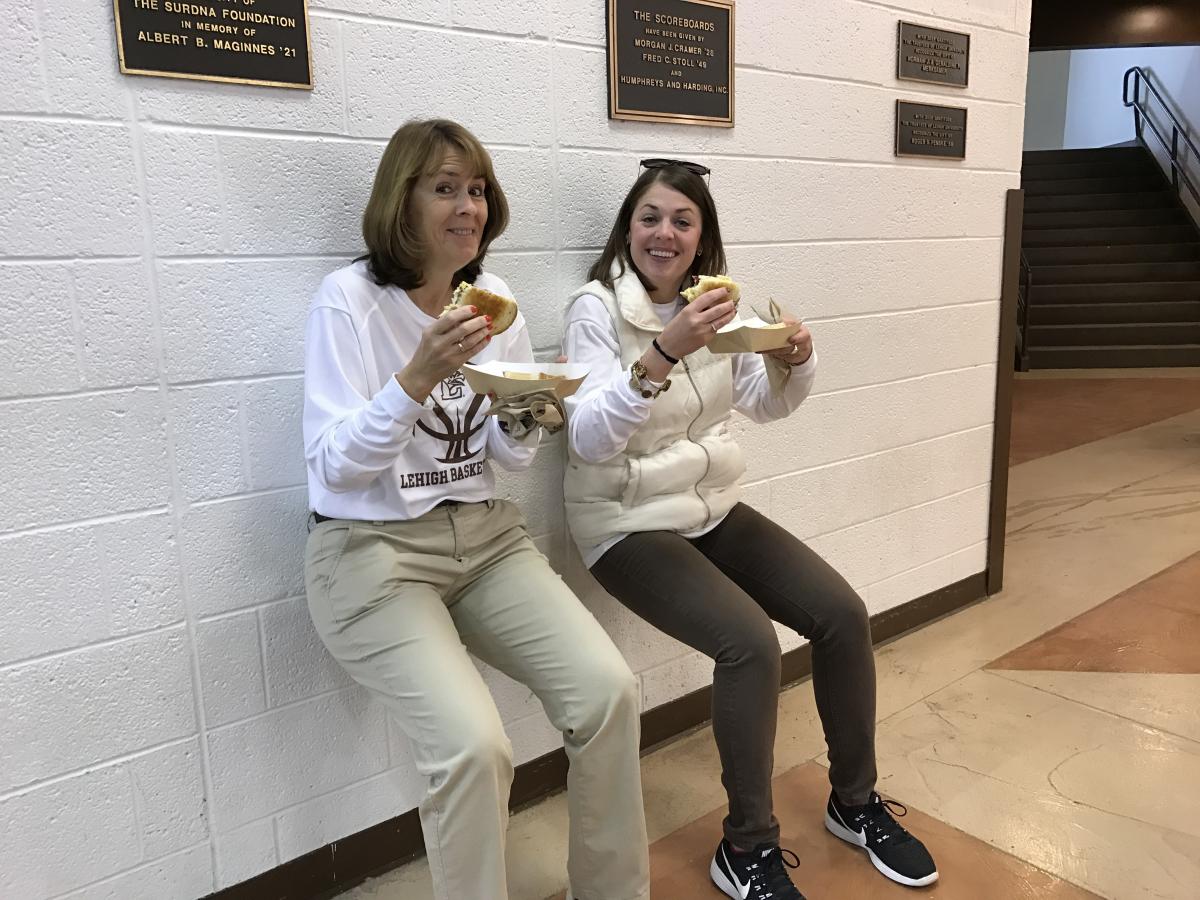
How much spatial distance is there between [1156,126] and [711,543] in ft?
38.0

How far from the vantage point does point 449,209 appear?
169cm

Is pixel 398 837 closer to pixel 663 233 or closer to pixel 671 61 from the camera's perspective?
pixel 663 233

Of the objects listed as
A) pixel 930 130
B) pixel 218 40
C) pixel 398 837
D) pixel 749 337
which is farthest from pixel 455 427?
pixel 930 130

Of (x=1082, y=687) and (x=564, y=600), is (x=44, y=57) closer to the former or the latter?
(x=564, y=600)

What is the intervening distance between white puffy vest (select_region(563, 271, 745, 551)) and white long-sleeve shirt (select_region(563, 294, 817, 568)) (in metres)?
0.03

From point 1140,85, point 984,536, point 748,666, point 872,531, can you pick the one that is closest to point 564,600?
point 748,666

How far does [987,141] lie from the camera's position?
10.1ft

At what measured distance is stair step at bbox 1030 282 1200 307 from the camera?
925 centimetres

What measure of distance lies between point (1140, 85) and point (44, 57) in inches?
516

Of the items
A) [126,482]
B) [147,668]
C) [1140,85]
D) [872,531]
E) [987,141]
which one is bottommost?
[872,531]

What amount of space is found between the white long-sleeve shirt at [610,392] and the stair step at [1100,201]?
389 inches

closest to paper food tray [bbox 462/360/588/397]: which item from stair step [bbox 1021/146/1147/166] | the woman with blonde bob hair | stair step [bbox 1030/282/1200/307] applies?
the woman with blonde bob hair

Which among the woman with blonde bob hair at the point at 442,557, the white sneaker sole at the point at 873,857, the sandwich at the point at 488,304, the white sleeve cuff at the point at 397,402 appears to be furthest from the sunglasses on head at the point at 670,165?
the white sneaker sole at the point at 873,857

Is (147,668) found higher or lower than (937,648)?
higher
